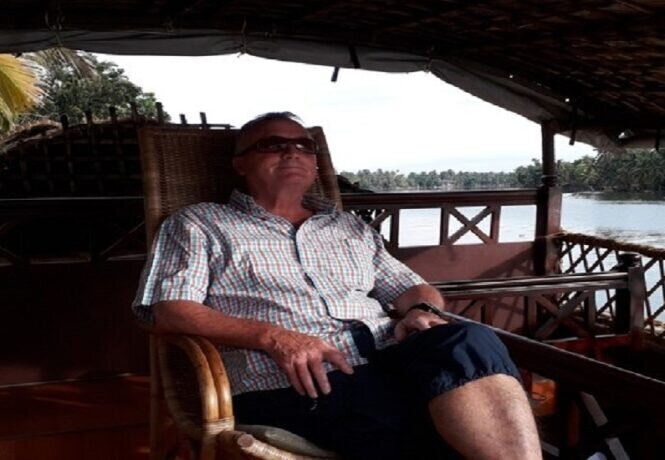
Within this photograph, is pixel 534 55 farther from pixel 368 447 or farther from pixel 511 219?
pixel 368 447

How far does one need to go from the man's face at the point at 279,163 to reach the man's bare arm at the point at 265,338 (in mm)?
500

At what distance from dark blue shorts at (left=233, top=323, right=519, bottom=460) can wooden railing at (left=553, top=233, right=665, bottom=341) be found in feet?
8.94

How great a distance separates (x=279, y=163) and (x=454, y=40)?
5.85 feet

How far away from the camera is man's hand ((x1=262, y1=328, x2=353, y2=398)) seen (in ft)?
5.10

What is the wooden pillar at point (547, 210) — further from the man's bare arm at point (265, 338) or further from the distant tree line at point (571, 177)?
the man's bare arm at point (265, 338)

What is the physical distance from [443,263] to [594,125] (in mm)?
1167

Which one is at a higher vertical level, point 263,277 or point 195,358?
point 263,277

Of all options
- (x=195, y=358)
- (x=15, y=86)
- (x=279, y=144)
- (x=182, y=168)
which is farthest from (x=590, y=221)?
(x=15, y=86)

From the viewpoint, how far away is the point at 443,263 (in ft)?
13.7

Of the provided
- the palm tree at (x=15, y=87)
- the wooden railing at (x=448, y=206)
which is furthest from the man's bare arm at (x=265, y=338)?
the palm tree at (x=15, y=87)

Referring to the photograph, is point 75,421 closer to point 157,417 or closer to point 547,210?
point 157,417

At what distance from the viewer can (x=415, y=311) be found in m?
1.85

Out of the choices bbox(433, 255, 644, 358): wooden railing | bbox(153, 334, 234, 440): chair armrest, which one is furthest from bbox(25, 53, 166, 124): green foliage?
bbox(153, 334, 234, 440): chair armrest

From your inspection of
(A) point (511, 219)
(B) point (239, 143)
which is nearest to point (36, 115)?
(A) point (511, 219)
